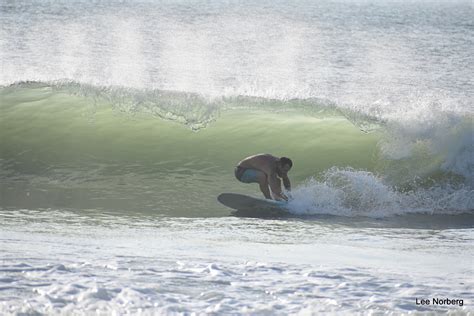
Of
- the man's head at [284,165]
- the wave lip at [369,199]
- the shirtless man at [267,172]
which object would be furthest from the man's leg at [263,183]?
the wave lip at [369,199]

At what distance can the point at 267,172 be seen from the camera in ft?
36.4

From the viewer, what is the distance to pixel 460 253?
27.7 ft

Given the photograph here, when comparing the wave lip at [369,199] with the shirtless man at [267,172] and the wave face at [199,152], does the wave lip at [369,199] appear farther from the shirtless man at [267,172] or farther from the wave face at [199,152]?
the shirtless man at [267,172]

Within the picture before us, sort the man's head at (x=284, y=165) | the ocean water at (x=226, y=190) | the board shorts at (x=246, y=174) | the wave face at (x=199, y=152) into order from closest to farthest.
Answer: the ocean water at (x=226, y=190) → the man's head at (x=284, y=165) → the board shorts at (x=246, y=174) → the wave face at (x=199, y=152)

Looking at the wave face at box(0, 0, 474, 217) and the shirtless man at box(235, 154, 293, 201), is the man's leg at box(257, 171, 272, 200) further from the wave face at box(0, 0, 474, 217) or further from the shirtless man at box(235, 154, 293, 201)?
the wave face at box(0, 0, 474, 217)

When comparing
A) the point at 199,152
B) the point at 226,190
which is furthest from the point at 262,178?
the point at 199,152

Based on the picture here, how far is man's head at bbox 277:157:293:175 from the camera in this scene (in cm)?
1088

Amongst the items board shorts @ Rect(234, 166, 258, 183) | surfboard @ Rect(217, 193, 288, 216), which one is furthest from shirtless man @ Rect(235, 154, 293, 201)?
surfboard @ Rect(217, 193, 288, 216)

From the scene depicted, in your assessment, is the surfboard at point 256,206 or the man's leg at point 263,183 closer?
the surfboard at point 256,206

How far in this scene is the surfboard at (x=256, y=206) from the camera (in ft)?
34.9

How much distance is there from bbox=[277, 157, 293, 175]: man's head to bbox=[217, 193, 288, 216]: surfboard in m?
0.45

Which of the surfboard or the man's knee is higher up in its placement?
the man's knee

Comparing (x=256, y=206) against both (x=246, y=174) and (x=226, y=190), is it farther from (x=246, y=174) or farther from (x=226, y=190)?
(x=226, y=190)

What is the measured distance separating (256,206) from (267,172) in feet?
1.87
